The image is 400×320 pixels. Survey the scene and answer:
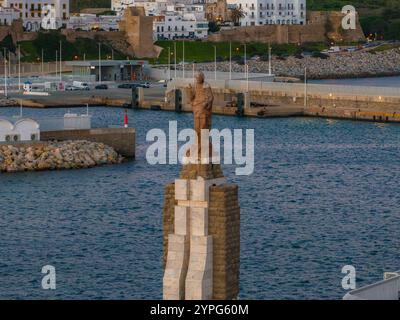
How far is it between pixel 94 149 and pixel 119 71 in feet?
119

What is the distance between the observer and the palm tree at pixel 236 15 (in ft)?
326

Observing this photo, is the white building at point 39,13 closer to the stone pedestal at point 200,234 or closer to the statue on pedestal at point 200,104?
the statue on pedestal at point 200,104

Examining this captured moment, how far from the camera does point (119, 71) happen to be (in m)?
73.9

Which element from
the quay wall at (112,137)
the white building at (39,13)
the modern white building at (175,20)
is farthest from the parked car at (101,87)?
the quay wall at (112,137)

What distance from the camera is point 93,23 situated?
88938 millimetres

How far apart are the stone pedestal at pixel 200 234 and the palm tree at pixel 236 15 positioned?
86162mm

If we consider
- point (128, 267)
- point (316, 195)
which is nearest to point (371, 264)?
point (128, 267)

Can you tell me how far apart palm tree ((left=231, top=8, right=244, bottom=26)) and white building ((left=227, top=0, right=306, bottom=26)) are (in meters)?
0.22

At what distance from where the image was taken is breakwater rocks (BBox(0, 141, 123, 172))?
3578cm

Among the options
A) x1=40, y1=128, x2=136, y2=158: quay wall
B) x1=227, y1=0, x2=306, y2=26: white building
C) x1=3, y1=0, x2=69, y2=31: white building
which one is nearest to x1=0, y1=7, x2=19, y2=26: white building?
x1=3, y1=0, x2=69, y2=31: white building

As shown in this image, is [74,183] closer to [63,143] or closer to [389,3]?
[63,143]

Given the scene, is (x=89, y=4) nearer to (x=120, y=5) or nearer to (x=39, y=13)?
(x=120, y=5)

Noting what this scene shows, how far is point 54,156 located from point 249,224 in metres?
10.7

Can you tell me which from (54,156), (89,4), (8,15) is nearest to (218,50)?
(8,15)
